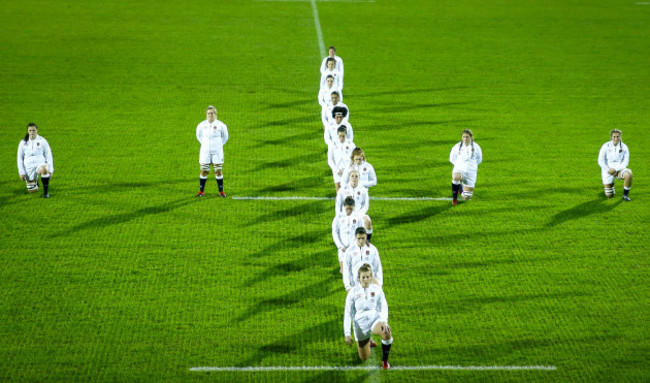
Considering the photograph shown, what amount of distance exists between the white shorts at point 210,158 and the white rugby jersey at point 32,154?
10.1ft

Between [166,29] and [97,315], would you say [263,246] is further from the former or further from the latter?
[166,29]

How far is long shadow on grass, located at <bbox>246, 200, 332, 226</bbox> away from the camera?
14465 millimetres

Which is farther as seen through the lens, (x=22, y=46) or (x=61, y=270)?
(x=22, y=46)

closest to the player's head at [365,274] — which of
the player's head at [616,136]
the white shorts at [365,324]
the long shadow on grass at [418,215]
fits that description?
the white shorts at [365,324]

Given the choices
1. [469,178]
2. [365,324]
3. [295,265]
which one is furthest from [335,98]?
[365,324]

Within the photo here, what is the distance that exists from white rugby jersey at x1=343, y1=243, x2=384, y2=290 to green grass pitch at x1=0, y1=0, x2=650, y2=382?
87cm

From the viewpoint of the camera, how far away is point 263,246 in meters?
13.4

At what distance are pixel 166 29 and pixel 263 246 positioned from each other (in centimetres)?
1766

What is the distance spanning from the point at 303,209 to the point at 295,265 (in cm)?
238

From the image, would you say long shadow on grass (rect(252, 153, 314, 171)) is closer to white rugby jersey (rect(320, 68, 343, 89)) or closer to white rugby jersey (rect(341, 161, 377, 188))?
white rugby jersey (rect(320, 68, 343, 89))

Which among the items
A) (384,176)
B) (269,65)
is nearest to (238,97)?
(269,65)

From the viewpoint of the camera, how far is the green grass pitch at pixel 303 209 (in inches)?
410

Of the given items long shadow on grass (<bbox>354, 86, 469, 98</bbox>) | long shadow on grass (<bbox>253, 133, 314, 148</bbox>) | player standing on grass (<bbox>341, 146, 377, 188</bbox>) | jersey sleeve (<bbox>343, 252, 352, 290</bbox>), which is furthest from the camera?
long shadow on grass (<bbox>354, 86, 469, 98</bbox>)

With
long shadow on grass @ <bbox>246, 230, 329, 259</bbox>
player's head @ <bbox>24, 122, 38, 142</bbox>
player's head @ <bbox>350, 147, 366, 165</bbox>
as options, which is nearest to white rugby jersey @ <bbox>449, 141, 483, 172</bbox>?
player's head @ <bbox>350, 147, 366, 165</bbox>
